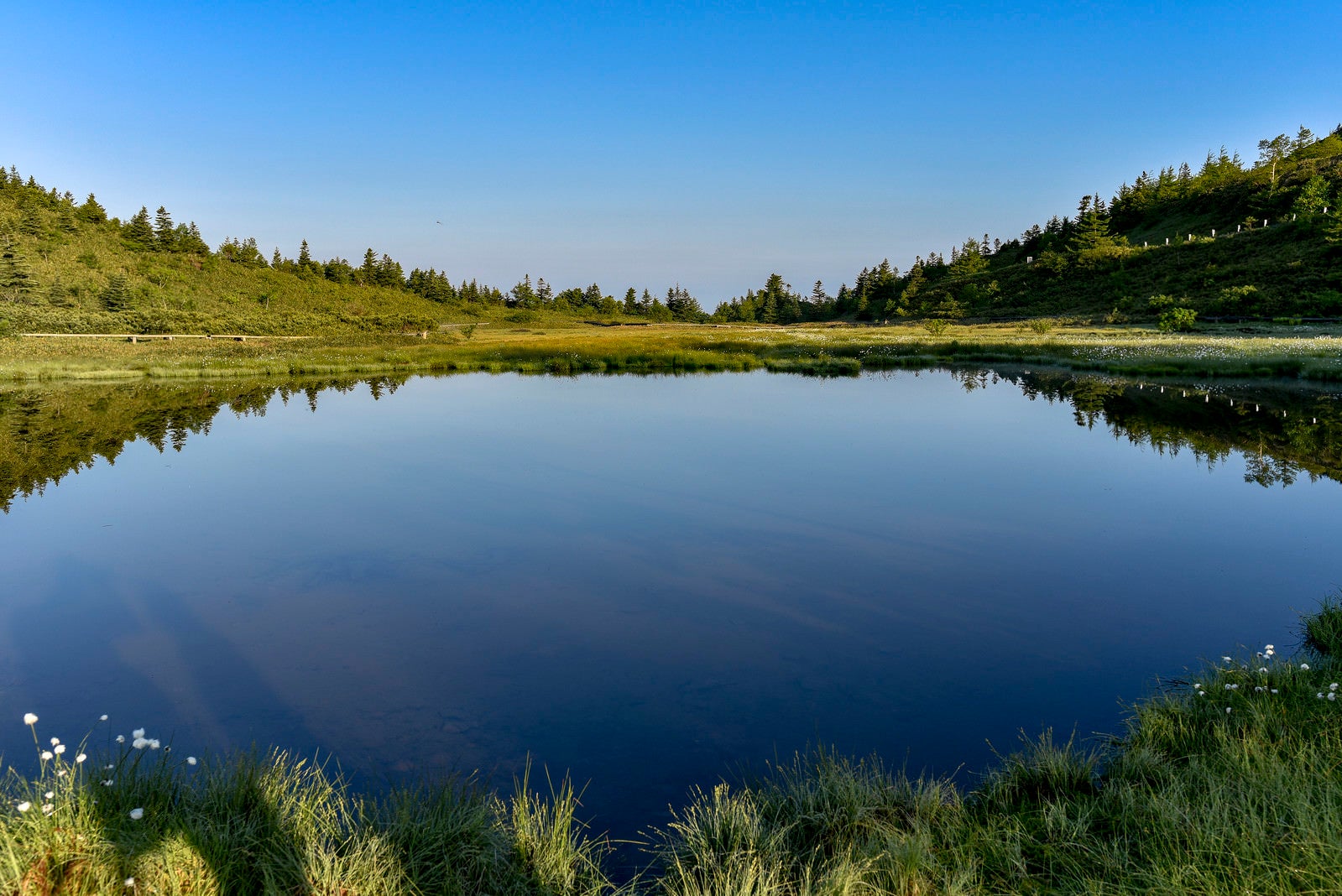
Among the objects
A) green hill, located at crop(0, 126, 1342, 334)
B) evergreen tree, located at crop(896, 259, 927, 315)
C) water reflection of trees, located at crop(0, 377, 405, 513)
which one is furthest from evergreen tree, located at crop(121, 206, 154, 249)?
evergreen tree, located at crop(896, 259, 927, 315)

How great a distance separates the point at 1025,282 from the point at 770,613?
90.8 metres

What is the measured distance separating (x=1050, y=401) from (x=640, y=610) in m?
21.5

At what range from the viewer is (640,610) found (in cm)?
780

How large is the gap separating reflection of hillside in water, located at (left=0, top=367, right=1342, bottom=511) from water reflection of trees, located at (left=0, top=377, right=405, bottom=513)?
37 mm

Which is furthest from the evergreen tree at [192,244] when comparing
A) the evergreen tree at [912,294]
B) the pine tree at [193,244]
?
the evergreen tree at [912,294]

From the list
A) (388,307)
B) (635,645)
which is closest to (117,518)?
(635,645)

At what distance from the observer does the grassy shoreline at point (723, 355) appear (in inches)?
1271

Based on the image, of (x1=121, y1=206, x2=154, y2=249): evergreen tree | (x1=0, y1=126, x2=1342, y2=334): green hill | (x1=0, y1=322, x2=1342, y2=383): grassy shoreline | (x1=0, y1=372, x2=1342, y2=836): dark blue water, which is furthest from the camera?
(x1=121, y1=206, x2=154, y2=249): evergreen tree

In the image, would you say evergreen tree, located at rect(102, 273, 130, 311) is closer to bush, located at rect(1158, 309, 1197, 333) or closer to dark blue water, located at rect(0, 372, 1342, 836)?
dark blue water, located at rect(0, 372, 1342, 836)

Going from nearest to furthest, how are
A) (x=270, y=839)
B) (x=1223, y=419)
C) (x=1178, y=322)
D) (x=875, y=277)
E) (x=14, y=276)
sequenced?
(x=270, y=839) → (x=1223, y=419) → (x=1178, y=322) → (x=14, y=276) → (x=875, y=277)

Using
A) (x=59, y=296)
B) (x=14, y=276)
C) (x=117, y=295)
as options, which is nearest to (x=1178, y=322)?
(x=117, y=295)

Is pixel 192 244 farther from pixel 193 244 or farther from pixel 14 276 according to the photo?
pixel 14 276

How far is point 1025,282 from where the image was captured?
86.1 metres

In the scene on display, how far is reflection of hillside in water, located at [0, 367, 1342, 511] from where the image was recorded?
14719mm
